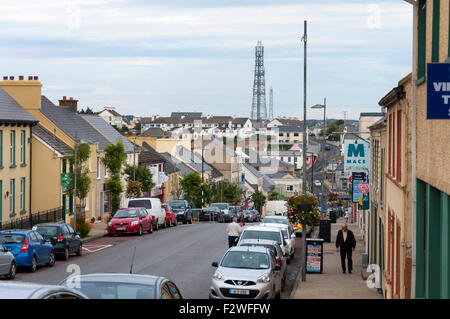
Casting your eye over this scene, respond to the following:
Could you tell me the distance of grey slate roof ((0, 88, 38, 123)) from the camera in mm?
40394

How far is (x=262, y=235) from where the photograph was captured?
28.2 m

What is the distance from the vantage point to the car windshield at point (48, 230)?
2925cm

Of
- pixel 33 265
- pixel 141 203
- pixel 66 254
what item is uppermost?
pixel 141 203

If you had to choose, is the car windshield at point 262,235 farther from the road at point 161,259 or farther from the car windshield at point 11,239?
the car windshield at point 11,239

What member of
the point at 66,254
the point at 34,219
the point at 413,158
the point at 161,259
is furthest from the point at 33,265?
the point at 34,219

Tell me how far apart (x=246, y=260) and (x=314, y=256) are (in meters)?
6.86

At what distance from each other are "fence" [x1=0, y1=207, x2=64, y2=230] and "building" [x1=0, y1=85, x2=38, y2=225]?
34 cm

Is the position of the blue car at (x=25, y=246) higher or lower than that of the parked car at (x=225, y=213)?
higher

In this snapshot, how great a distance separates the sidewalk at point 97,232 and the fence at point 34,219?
7.82ft

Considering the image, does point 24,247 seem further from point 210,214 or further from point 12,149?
point 210,214

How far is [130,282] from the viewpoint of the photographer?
11.0 metres

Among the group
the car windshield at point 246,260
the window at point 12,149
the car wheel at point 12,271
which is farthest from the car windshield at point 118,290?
the window at point 12,149
